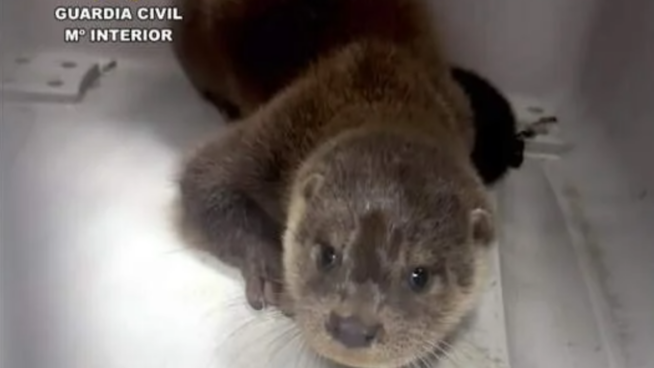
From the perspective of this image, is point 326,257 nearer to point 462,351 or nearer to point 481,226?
point 481,226

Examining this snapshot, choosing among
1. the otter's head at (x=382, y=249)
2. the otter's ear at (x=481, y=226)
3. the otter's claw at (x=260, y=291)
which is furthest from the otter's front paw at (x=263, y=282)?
the otter's ear at (x=481, y=226)

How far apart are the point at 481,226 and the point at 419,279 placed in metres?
0.12

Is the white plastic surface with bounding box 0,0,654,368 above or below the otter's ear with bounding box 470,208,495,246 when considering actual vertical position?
below

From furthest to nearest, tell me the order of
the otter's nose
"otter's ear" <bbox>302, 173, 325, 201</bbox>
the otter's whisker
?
the otter's whisker, "otter's ear" <bbox>302, 173, 325, 201</bbox>, the otter's nose

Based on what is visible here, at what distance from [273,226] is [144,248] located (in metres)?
0.18

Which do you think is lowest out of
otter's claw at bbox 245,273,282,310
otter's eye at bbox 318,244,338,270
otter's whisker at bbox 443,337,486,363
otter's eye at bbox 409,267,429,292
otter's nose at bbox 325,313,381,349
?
otter's whisker at bbox 443,337,486,363

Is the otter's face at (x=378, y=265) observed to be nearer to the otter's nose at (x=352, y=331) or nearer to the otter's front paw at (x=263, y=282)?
the otter's nose at (x=352, y=331)

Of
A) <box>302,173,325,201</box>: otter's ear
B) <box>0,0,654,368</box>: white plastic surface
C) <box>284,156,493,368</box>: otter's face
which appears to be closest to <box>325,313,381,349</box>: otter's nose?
<box>284,156,493,368</box>: otter's face

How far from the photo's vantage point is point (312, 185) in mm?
1280

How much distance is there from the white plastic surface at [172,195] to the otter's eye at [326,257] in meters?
0.22

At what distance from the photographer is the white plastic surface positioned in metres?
1.45

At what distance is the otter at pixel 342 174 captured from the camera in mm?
1201

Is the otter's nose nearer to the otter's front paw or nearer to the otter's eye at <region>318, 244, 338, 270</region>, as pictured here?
the otter's eye at <region>318, 244, 338, 270</region>

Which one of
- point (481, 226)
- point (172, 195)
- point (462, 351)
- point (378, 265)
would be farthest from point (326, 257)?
point (172, 195)
